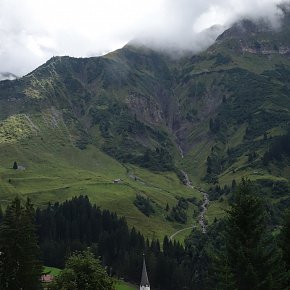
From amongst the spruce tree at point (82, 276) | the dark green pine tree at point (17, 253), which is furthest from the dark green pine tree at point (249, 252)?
the dark green pine tree at point (17, 253)

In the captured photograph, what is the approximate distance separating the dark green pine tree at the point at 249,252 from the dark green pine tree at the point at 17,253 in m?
24.1

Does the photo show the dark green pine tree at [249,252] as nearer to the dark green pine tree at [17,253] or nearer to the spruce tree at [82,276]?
the spruce tree at [82,276]

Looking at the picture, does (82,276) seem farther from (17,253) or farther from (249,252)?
(249,252)

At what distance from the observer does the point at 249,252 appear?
1577 inches

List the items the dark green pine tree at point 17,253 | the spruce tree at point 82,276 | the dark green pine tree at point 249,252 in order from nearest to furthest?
the dark green pine tree at point 249,252 → the spruce tree at point 82,276 → the dark green pine tree at point 17,253

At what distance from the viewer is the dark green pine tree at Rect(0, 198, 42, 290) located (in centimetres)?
5334

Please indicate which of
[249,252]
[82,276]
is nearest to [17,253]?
[82,276]

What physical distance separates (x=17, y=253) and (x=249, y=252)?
27.0 m

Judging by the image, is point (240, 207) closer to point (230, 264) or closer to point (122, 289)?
point (230, 264)

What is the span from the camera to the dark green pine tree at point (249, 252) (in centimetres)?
3944

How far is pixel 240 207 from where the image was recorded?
1645 inches

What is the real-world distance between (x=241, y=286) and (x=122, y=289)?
442ft

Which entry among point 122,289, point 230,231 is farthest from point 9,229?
point 122,289

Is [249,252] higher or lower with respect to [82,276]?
higher
